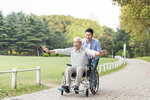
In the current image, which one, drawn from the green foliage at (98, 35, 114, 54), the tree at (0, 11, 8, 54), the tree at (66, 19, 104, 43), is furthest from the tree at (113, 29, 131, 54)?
the tree at (0, 11, 8, 54)

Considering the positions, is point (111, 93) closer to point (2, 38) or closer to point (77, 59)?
point (77, 59)

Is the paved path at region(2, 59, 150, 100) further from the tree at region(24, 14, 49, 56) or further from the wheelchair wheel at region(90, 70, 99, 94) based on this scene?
the tree at region(24, 14, 49, 56)

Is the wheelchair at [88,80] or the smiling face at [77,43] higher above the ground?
the smiling face at [77,43]

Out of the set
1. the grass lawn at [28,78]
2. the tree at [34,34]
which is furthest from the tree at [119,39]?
the grass lawn at [28,78]

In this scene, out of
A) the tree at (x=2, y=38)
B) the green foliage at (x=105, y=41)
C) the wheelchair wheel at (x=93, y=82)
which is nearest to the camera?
the wheelchair wheel at (x=93, y=82)

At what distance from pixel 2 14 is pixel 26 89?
5582cm

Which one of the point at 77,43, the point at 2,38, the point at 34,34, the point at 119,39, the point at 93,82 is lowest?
the point at 93,82

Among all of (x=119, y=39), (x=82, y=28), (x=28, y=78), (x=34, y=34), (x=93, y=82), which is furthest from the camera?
(x=119, y=39)

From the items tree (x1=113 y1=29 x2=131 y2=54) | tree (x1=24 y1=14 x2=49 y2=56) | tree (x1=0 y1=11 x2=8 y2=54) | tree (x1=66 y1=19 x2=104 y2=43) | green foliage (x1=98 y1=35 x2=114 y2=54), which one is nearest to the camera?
tree (x1=0 y1=11 x2=8 y2=54)

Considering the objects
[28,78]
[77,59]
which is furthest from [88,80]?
[28,78]

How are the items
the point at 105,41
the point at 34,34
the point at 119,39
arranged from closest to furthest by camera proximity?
the point at 34,34 < the point at 105,41 < the point at 119,39

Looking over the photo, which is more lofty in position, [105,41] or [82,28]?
[82,28]

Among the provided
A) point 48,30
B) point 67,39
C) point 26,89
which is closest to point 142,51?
point 67,39

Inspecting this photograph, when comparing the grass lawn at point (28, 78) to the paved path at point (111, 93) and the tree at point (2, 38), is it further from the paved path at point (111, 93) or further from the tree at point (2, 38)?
the tree at point (2, 38)
